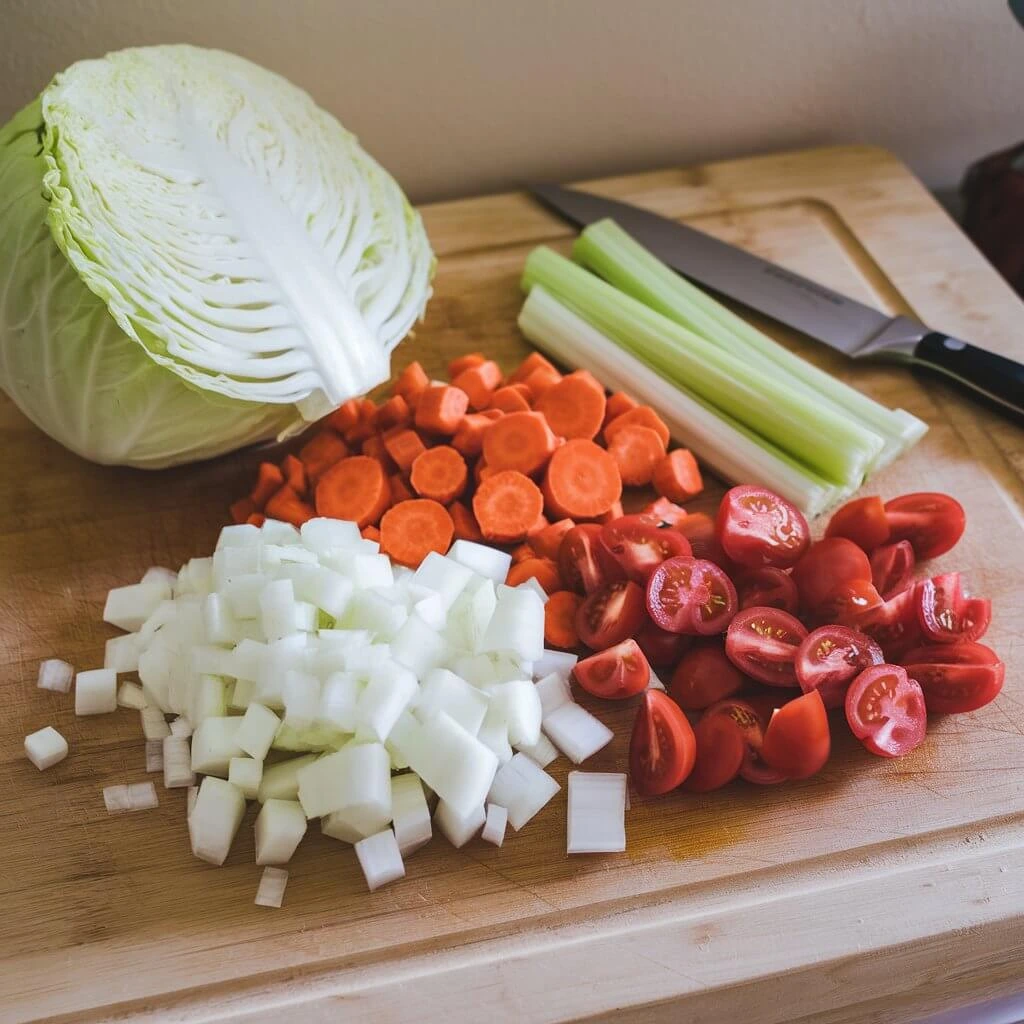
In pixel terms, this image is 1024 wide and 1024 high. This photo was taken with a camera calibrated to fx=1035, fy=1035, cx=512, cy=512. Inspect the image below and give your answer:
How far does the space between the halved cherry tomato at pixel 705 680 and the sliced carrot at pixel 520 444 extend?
51 centimetres

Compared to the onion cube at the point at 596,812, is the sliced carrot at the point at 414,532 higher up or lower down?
higher up

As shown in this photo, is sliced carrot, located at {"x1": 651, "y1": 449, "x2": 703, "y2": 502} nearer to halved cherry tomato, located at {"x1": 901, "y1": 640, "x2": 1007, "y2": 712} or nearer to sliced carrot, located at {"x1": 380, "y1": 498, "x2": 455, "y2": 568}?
sliced carrot, located at {"x1": 380, "y1": 498, "x2": 455, "y2": 568}

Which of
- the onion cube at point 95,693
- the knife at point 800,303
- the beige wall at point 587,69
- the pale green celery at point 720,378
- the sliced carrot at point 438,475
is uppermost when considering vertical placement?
the beige wall at point 587,69

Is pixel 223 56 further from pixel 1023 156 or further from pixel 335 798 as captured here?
pixel 1023 156

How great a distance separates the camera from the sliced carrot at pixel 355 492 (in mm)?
2051

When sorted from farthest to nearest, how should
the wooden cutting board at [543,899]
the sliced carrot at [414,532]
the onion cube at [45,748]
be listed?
the sliced carrot at [414,532], the onion cube at [45,748], the wooden cutting board at [543,899]

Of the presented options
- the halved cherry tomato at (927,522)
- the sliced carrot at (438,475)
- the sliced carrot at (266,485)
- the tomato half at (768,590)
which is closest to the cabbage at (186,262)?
the sliced carrot at (266,485)

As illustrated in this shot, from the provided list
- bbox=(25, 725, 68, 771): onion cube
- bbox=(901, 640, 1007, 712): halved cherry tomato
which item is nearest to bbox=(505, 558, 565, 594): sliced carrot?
bbox=(901, 640, 1007, 712): halved cherry tomato

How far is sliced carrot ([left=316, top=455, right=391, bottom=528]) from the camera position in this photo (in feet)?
6.73

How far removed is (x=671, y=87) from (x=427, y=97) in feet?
2.13

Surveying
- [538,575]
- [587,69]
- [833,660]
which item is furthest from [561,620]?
[587,69]

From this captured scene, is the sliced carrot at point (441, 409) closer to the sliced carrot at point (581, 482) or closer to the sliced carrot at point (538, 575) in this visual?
the sliced carrot at point (581, 482)

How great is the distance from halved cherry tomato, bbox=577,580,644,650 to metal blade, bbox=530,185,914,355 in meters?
0.88

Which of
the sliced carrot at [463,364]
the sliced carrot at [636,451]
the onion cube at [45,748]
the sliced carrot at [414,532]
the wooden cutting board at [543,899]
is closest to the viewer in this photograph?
the wooden cutting board at [543,899]
